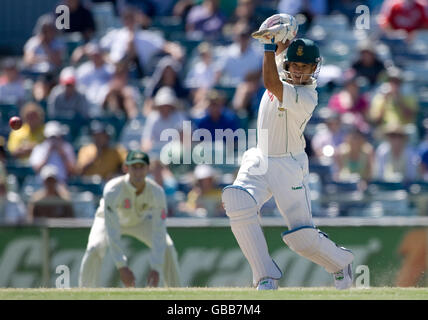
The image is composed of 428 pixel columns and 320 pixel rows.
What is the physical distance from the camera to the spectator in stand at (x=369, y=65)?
13.8m

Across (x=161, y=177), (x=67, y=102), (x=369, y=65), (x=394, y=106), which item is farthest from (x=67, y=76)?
(x=394, y=106)

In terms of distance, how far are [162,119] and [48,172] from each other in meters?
1.75

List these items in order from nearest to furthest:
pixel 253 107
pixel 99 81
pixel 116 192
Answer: pixel 116 192 < pixel 253 107 < pixel 99 81

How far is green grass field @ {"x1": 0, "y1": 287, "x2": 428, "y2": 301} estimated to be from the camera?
7055mm

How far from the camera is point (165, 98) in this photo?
13.3m

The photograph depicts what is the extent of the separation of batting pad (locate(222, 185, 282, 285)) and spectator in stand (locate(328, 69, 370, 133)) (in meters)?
5.71

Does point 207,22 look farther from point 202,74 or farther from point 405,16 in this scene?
point 405,16

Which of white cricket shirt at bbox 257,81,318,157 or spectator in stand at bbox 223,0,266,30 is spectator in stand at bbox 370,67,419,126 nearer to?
spectator in stand at bbox 223,0,266,30

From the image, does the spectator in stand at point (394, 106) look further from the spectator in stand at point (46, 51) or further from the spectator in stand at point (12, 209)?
the spectator in stand at point (46, 51)

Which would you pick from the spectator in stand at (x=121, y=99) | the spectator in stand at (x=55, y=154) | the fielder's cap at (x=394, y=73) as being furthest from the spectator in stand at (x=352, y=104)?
the spectator in stand at (x=55, y=154)

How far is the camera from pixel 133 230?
1082 centimetres
